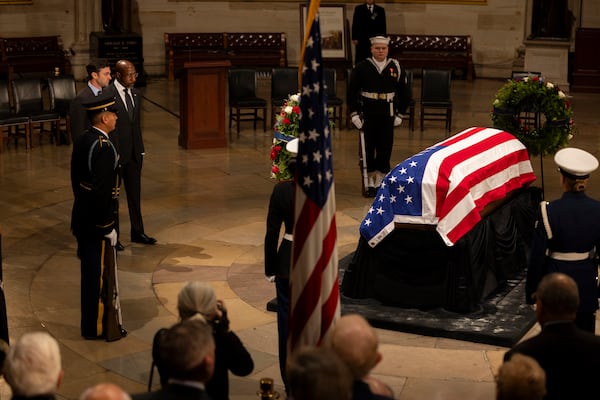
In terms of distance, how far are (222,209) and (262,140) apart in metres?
4.03

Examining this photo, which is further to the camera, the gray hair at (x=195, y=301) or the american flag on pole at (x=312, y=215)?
the american flag on pole at (x=312, y=215)

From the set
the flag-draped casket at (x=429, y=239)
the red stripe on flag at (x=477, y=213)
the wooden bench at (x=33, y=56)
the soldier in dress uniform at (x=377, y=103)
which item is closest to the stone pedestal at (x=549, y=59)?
the soldier in dress uniform at (x=377, y=103)

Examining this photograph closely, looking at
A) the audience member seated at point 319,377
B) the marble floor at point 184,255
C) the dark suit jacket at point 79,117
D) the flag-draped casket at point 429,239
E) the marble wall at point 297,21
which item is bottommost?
the marble floor at point 184,255

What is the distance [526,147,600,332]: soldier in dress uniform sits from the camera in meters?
6.68

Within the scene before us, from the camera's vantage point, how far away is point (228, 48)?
2156 cm

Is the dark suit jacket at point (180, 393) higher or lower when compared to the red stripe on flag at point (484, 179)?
lower

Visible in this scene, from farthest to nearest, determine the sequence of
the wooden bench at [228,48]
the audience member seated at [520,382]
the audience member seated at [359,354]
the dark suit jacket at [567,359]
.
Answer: the wooden bench at [228,48] < the dark suit jacket at [567,359] < the audience member seated at [359,354] < the audience member seated at [520,382]

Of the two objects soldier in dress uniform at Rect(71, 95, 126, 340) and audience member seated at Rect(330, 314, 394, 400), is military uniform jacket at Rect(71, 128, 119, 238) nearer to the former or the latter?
soldier in dress uniform at Rect(71, 95, 126, 340)

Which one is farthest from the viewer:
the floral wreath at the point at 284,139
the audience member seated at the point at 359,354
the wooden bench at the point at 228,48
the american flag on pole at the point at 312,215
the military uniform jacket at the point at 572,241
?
the wooden bench at the point at 228,48

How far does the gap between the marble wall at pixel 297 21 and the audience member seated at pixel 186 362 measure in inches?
686

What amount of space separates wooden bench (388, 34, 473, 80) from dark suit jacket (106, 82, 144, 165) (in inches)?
471

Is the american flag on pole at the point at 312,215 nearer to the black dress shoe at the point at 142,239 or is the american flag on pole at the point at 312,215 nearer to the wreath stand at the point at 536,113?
the black dress shoe at the point at 142,239

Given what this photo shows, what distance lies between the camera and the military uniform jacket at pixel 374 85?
12.1 meters

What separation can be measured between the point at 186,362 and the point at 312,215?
1515mm
